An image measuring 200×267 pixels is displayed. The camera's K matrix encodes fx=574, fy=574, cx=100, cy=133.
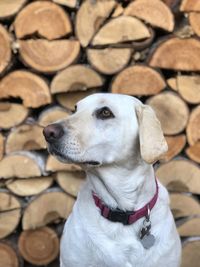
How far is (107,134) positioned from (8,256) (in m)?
1.41

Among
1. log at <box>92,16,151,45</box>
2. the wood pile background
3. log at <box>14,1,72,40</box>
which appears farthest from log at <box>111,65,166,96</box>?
log at <box>14,1,72,40</box>

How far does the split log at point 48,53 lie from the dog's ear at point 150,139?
81cm

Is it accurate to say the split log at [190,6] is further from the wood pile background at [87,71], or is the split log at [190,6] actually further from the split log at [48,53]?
the split log at [48,53]

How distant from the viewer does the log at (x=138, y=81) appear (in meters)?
2.99

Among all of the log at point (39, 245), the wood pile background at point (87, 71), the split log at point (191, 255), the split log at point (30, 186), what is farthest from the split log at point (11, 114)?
the split log at point (191, 255)

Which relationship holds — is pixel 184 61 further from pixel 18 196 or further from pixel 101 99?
pixel 18 196

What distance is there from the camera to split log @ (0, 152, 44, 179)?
10.4ft

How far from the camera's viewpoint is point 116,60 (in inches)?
117

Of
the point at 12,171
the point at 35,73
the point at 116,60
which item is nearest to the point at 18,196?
the point at 12,171

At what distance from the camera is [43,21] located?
2955mm

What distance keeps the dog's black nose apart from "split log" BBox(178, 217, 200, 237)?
140cm

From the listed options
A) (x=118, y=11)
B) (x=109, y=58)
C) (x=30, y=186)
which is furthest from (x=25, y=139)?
(x=118, y=11)

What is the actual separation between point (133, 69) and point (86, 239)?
978 mm

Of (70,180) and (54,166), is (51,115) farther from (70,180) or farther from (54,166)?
(70,180)
